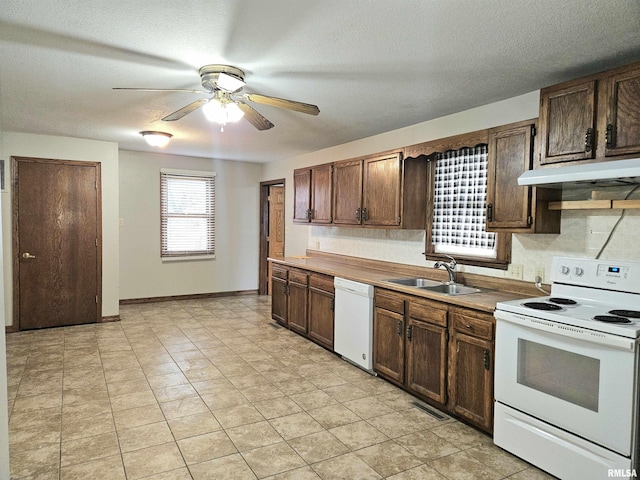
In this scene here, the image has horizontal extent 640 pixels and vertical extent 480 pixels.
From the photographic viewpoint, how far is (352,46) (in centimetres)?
236

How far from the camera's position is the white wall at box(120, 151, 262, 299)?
6.41 metres

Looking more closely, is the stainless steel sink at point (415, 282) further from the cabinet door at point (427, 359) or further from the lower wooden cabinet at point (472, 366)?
the lower wooden cabinet at point (472, 366)

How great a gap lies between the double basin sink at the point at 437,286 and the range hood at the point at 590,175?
1.06 meters

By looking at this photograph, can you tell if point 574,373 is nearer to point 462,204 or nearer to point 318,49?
point 462,204

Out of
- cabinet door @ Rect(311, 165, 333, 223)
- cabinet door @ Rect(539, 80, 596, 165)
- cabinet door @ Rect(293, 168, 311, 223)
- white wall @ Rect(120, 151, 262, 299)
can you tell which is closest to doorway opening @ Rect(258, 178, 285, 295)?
white wall @ Rect(120, 151, 262, 299)

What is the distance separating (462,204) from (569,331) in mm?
1725

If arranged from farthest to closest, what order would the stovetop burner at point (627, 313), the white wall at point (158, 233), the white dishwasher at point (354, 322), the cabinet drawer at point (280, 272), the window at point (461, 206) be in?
the white wall at point (158, 233) → the cabinet drawer at point (280, 272) → the white dishwasher at point (354, 322) → the window at point (461, 206) → the stovetop burner at point (627, 313)

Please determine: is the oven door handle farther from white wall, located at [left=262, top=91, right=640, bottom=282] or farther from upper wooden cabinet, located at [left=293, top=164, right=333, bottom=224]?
upper wooden cabinet, located at [left=293, top=164, right=333, bottom=224]

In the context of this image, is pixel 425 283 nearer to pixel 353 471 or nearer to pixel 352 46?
pixel 353 471

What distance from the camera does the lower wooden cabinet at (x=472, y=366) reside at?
268 centimetres

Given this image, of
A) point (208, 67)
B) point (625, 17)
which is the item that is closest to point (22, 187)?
point (208, 67)

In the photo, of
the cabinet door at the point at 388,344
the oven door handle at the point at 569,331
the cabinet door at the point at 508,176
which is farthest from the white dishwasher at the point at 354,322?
the oven door handle at the point at 569,331

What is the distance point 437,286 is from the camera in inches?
143

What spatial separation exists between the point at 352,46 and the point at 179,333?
3979mm
